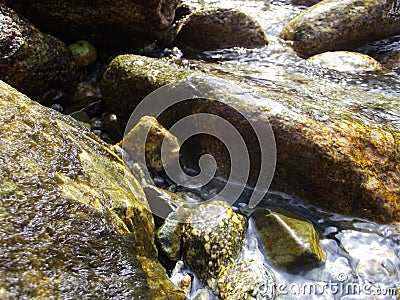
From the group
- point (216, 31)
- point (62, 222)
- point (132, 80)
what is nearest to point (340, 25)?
point (216, 31)

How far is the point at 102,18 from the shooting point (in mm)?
5250

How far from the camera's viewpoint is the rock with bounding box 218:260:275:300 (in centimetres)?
258

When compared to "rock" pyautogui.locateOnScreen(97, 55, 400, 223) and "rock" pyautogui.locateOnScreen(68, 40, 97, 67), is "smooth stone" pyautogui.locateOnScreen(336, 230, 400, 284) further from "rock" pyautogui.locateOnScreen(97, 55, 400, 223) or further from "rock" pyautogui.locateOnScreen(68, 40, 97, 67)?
"rock" pyautogui.locateOnScreen(68, 40, 97, 67)

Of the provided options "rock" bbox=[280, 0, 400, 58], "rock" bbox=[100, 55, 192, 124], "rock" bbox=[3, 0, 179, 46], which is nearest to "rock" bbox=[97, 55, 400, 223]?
"rock" bbox=[100, 55, 192, 124]

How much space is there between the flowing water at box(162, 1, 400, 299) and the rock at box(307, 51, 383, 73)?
0.19 m

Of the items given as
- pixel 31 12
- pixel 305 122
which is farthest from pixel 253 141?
pixel 31 12

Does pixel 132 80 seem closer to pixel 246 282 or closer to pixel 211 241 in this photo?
pixel 211 241

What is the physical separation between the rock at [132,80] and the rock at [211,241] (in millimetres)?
1743

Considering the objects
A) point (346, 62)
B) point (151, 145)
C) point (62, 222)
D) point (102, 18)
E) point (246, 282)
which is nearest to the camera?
point (62, 222)

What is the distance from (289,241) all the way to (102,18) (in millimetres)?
4110

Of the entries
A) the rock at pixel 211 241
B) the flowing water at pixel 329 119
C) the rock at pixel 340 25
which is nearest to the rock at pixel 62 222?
the rock at pixel 211 241

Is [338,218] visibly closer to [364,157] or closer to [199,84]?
[364,157]

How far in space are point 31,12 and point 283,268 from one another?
4.68 m

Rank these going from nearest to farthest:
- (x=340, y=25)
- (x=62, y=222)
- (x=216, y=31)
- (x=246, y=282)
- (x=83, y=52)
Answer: (x=62, y=222) → (x=246, y=282) → (x=83, y=52) → (x=216, y=31) → (x=340, y=25)
